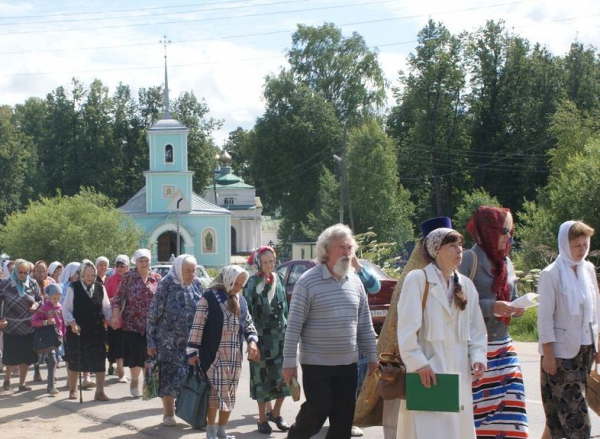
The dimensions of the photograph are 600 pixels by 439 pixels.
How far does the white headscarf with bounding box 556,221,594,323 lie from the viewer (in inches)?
298

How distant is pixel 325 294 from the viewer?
729 cm

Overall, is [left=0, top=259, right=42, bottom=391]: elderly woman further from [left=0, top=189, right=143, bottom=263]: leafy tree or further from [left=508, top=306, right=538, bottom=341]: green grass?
[left=0, top=189, right=143, bottom=263]: leafy tree

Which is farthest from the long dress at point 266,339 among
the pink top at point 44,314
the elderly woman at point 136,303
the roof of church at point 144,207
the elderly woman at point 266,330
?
the roof of church at point 144,207

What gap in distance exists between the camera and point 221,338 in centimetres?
907

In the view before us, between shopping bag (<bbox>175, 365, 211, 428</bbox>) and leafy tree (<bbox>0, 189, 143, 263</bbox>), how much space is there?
3645 cm

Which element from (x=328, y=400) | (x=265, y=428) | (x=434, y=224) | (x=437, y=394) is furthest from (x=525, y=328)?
(x=437, y=394)

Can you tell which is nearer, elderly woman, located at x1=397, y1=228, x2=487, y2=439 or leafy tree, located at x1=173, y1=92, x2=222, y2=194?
elderly woman, located at x1=397, y1=228, x2=487, y2=439

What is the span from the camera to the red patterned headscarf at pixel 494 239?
7375 mm

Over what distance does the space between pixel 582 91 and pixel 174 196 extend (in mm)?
29272

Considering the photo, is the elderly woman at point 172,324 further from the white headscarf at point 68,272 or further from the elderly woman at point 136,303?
the white headscarf at point 68,272

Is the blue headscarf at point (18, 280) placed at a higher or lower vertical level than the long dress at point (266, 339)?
higher

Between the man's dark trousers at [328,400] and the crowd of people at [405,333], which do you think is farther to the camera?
the man's dark trousers at [328,400]

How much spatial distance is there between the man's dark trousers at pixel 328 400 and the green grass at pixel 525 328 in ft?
39.8

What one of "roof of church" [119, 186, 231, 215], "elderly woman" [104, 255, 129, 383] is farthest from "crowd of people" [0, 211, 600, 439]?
"roof of church" [119, 186, 231, 215]
